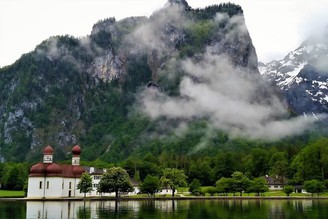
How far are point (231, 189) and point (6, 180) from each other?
235 ft

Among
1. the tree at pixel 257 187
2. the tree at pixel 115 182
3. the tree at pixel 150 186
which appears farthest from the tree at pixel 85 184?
the tree at pixel 257 187

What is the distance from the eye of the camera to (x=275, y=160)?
18562cm

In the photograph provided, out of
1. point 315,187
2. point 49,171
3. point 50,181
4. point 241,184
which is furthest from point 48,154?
point 315,187

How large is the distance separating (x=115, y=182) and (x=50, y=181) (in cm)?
1746

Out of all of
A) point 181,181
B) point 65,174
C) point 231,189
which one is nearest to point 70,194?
point 65,174

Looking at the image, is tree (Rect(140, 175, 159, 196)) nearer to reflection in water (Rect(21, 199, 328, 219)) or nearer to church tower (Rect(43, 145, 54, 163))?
church tower (Rect(43, 145, 54, 163))

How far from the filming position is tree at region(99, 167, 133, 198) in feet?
413

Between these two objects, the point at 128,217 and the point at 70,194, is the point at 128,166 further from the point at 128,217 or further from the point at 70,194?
the point at 128,217

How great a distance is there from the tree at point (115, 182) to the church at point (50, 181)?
38.9 ft

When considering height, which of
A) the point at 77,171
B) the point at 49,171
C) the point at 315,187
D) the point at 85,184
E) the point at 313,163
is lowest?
the point at 315,187

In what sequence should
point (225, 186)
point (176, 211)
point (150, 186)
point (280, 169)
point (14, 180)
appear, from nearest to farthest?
point (176, 211), point (150, 186), point (225, 186), point (14, 180), point (280, 169)

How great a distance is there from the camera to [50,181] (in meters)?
130

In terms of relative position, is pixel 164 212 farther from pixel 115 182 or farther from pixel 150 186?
pixel 150 186

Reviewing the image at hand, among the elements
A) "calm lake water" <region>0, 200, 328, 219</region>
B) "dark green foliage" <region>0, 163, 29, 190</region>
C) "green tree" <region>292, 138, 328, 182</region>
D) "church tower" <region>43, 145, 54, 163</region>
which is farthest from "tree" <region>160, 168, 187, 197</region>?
"calm lake water" <region>0, 200, 328, 219</region>
